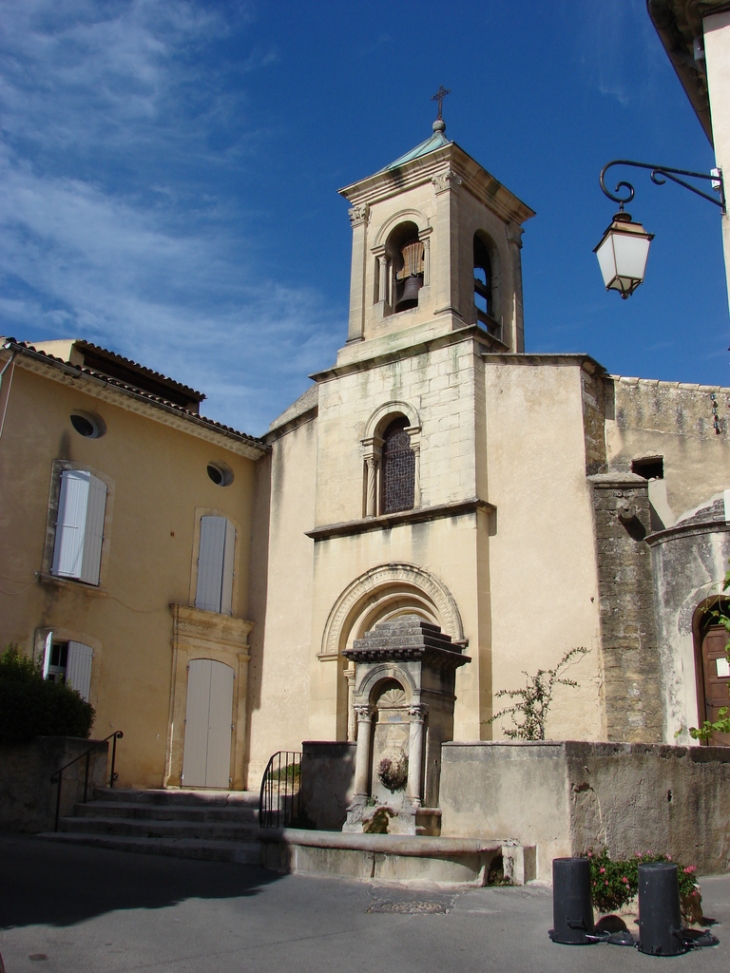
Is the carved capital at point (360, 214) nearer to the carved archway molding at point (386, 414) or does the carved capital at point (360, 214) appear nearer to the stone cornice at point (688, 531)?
the carved archway molding at point (386, 414)

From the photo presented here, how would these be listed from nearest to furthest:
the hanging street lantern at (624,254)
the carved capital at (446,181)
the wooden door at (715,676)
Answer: the hanging street lantern at (624,254) < the wooden door at (715,676) < the carved capital at (446,181)

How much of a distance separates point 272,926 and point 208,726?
36.8ft

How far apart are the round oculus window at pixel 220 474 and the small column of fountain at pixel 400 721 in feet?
30.5

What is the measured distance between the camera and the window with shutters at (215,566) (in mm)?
18609

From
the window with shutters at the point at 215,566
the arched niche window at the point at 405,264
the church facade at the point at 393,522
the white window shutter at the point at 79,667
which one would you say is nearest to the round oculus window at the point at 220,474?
the church facade at the point at 393,522

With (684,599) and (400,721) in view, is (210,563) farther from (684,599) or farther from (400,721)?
(684,599)

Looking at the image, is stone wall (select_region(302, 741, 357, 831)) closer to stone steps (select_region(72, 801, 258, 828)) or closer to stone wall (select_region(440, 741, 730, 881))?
stone steps (select_region(72, 801, 258, 828))

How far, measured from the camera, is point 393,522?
17.0 metres

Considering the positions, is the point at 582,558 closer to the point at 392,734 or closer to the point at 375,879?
the point at 392,734

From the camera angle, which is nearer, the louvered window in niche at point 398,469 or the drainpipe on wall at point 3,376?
the drainpipe on wall at point 3,376

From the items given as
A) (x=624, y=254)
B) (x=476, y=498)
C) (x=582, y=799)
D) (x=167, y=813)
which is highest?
(x=476, y=498)

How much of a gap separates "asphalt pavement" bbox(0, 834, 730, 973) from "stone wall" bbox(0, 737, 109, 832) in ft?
10.0

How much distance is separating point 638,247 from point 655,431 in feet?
31.6

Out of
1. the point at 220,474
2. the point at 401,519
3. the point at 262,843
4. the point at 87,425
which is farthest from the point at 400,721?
the point at 220,474
